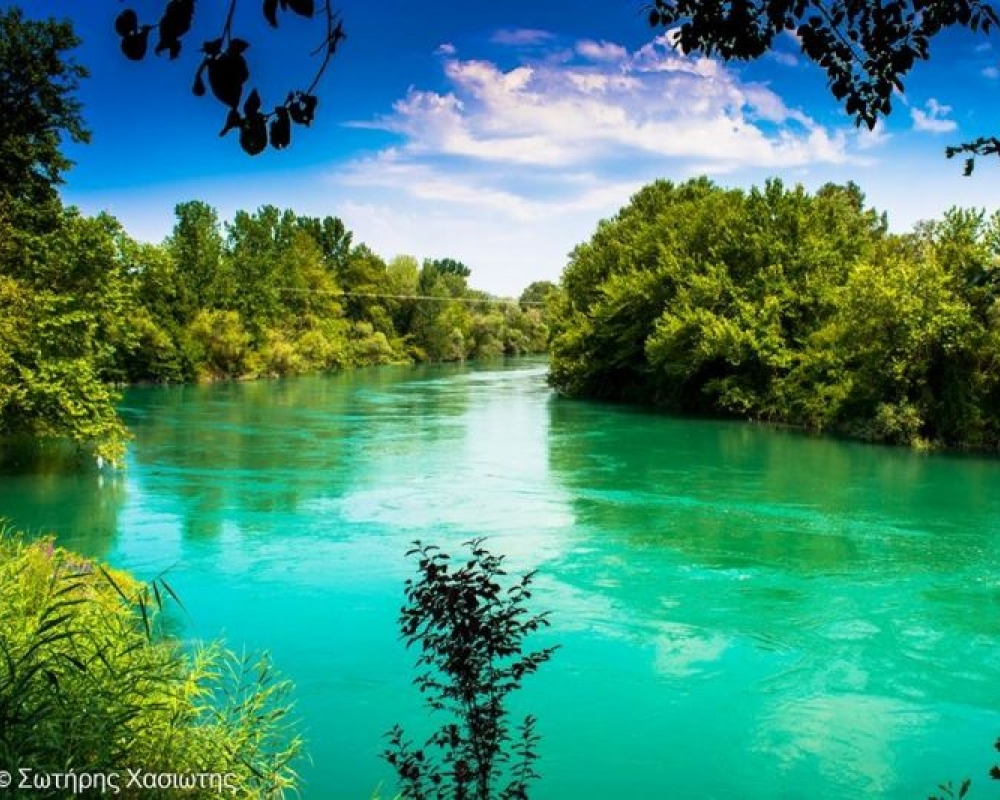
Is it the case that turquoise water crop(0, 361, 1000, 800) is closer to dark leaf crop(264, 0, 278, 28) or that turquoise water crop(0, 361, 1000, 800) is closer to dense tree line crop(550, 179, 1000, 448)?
dense tree line crop(550, 179, 1000, 448)

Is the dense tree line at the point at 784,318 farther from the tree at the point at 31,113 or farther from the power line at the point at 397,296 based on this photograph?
the power line at the point at 397,296

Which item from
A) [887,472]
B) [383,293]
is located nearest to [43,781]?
[887,472]

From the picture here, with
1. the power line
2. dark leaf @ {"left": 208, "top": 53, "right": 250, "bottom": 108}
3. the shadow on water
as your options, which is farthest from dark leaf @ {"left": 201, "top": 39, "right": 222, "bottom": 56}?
the power line

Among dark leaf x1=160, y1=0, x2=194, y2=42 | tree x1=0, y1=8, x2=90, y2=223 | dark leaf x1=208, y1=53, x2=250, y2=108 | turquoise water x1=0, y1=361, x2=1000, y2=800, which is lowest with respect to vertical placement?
turquoise water x1=0, y1=361, x2=1000, y2=800

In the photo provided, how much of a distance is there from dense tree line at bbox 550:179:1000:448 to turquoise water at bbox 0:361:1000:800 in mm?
2932

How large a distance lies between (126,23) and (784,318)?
3678cm

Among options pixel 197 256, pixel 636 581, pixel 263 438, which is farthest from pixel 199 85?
pixel 197 256

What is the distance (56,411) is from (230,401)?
24865mm

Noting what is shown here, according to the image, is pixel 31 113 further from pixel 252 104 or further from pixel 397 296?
pixel 397 296

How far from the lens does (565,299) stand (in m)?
54.6

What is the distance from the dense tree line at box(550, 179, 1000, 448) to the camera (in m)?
27.5

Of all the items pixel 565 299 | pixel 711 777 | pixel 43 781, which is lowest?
pixel 711 777

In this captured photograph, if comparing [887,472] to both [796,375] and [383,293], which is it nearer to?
[796,375]

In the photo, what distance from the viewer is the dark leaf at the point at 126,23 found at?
7.84 ft
